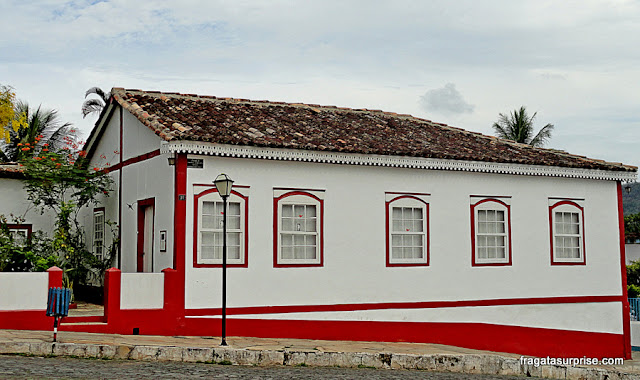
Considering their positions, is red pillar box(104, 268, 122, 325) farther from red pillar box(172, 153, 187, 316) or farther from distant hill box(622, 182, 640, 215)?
distant hill box(622, 182, 640, 215)

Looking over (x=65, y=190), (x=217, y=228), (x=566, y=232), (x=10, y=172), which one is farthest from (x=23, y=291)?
(x=566, y=232)

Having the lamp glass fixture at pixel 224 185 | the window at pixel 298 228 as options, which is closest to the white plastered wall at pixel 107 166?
the window at pixel 298 228

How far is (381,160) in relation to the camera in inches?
578

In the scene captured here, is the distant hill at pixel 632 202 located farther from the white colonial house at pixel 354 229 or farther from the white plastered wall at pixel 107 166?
the white plastered wall at pixel 107 166

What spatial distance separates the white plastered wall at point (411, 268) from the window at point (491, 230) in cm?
15

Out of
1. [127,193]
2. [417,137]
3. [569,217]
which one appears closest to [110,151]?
[127,193]

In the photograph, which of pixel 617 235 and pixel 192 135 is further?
pixel 617 235

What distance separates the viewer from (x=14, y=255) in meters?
13.8

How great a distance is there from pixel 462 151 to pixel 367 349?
5.56 m

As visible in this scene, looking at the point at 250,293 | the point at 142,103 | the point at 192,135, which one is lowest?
the point at 250,293

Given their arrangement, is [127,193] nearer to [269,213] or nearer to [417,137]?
[269,213]

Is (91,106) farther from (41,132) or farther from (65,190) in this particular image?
(65,190)

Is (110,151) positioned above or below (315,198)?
above

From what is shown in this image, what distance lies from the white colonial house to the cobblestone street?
7.86ft
